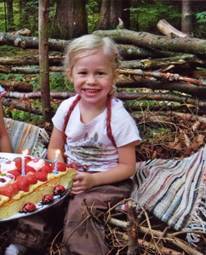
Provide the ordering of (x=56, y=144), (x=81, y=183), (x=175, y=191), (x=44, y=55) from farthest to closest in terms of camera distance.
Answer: (x=44, y=55) < (x=56, y=144) < (x=175, y=191) < (x=81, y=183)

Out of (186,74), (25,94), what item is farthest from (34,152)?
(186,74)

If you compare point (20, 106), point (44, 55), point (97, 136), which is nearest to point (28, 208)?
point (97, 136)

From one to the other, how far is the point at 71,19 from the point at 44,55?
22.6 feet

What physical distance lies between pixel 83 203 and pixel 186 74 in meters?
1.67

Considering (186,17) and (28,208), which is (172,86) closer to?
(28,208)

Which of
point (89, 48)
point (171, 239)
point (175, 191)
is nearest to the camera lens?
point (171, 239)

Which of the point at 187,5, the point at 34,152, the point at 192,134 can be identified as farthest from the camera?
the point at 187,5

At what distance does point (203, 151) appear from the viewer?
2.83 m

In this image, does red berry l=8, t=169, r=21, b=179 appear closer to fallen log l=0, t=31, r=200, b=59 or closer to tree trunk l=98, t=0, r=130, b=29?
fallen log l=0, t=31, r=200, b=59

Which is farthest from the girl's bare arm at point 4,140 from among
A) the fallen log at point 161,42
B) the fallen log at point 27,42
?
the fallen log at point 27,42

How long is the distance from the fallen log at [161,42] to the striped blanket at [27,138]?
3.83 ft

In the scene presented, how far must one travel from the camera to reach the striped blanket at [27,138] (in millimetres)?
3045

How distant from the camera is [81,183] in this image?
2.31 meters

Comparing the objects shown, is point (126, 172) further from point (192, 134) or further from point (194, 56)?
point (194, 56)
